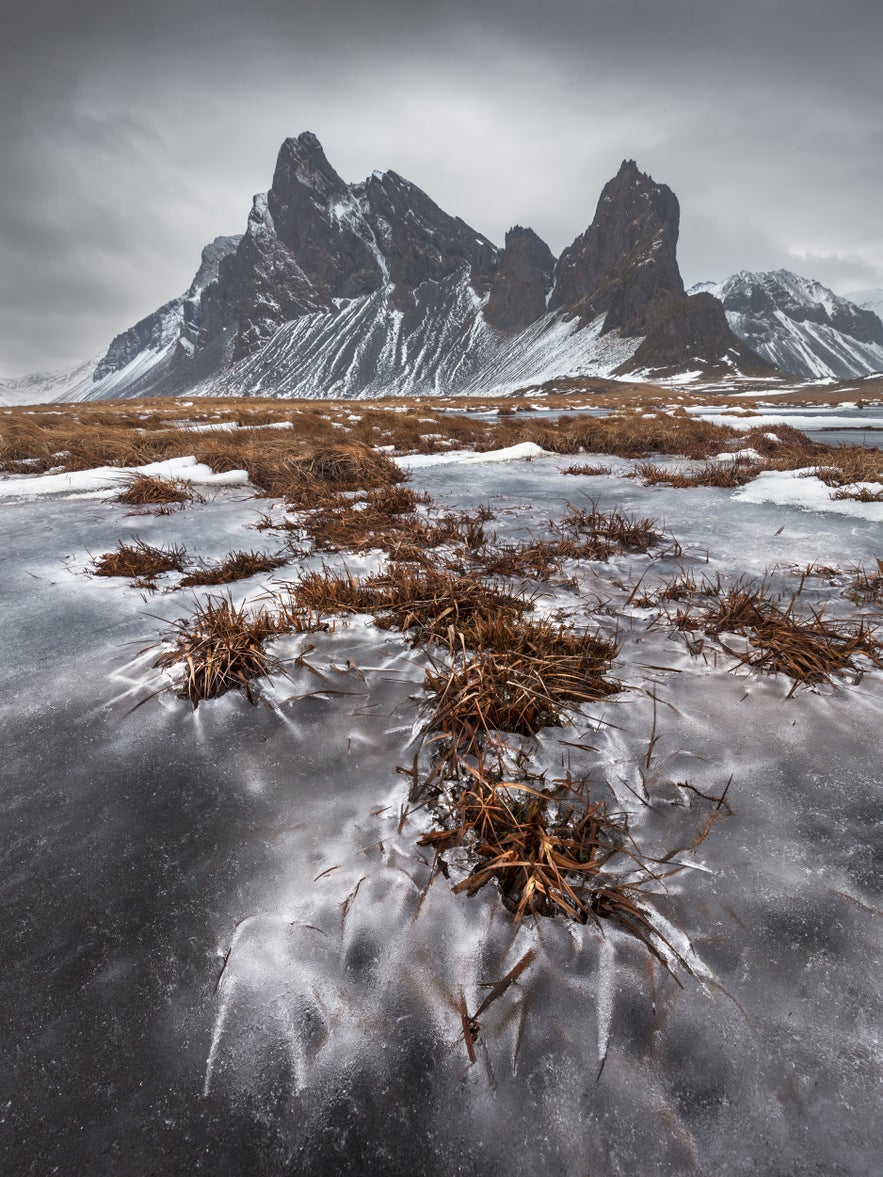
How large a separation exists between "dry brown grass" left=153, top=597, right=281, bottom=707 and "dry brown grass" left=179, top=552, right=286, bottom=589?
1.04m

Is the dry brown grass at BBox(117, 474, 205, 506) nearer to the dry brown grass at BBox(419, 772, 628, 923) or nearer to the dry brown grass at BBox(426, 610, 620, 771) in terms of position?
the dry brown grass at BBox(426, 610, 620, 771)

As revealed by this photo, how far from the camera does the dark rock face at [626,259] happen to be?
154m

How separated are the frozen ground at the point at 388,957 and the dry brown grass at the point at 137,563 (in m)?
1.84

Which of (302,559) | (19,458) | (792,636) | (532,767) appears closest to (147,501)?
(302,559)

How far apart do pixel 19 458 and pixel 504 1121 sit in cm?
1237

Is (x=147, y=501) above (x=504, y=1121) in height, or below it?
above

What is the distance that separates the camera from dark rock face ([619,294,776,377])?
5162 inches

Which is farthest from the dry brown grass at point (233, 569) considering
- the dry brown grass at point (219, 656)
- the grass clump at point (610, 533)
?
the grass clump at point (610, 533)

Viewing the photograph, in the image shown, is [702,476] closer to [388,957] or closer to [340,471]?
[340,471]

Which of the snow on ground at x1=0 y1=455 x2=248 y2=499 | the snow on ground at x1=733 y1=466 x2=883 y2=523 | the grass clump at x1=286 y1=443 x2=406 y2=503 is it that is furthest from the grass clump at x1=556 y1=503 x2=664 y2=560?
the snow on ground at x1=0 y1=455 x2=248 y2=499

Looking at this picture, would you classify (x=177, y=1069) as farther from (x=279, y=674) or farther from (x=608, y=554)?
(x=608, y=554)

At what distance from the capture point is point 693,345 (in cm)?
13712

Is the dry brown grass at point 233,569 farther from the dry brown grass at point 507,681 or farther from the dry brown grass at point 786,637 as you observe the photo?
the dry brown grass at point 786,637

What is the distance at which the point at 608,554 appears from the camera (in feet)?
14.8
